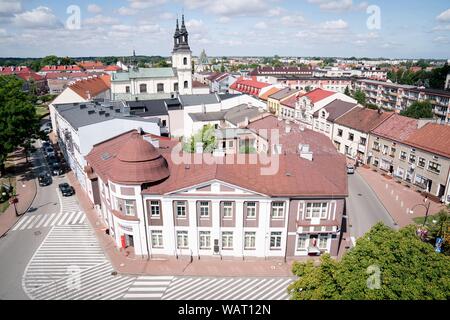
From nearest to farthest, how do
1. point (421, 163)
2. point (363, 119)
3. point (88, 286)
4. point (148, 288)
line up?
1. point (148, 288)
2. point (88, 286)
3. point (421, 163)
4. point (363, 119)

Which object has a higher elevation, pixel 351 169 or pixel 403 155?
pixel 403 155

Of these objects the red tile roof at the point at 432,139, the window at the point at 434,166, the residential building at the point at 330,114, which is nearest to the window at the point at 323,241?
the red tile roof at the point at 432,139

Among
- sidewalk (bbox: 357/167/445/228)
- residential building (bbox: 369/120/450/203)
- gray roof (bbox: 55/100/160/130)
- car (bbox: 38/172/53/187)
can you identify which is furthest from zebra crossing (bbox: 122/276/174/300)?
residential building (bbox: 369/120/450/203)

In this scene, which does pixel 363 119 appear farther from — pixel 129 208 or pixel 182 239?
pixel 129 208

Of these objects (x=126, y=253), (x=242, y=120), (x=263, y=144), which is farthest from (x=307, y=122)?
(x=126, y=253)

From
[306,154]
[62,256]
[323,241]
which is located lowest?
[62,256]

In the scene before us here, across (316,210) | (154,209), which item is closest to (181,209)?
(154,209)
